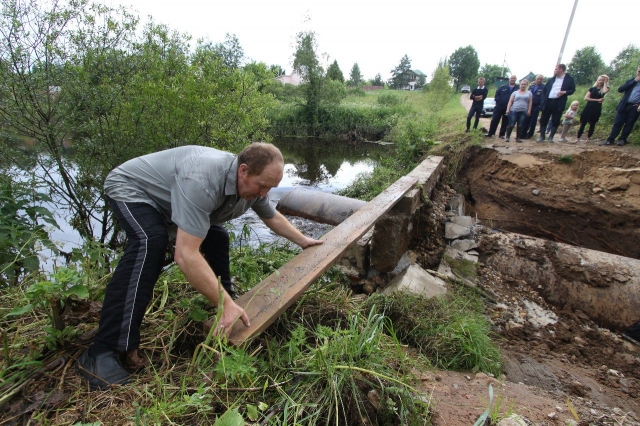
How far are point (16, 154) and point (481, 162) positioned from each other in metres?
8.49

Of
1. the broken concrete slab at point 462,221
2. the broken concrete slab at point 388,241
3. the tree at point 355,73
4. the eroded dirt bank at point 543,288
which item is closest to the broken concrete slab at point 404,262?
the broken concrete slab at point 388,241

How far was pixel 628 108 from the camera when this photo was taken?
6957 millimetres

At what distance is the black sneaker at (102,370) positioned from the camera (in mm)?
1474

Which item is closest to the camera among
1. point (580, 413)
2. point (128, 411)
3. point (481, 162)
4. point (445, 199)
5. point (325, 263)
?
point (128, 411)

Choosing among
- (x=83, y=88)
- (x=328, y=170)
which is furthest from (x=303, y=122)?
(x=83, y=88)

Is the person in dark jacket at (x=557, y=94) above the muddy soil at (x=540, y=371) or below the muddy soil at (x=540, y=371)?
above

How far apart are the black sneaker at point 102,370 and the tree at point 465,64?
2720 inches

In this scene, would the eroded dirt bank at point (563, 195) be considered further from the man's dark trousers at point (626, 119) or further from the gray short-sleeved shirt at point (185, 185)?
the gray short-sleeved shirt at point (185, 185)

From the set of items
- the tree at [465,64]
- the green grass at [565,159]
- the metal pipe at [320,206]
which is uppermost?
the tree at [465,64]

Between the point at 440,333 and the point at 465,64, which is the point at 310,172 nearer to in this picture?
the point at 440,333

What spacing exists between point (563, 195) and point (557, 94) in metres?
3.26

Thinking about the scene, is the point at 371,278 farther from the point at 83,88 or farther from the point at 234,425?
the point at 83,88

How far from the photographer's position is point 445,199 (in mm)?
6633

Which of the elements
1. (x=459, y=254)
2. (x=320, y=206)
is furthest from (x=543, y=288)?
(x=320, y=206)
